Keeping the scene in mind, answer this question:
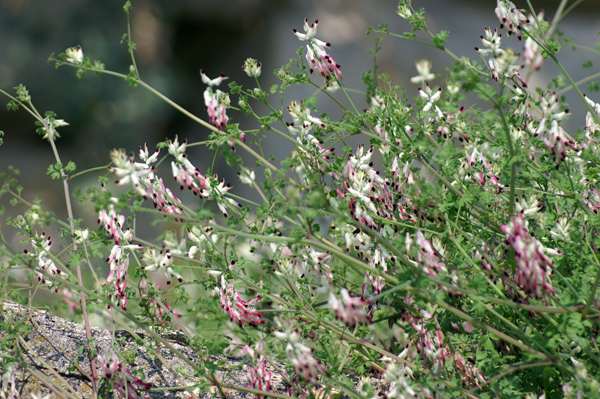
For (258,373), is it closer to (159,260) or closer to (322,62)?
(159,260)

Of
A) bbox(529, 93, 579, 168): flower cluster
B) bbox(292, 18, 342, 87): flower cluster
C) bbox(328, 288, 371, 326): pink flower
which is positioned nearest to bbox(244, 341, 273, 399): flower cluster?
bbox(328, 288, 371, 326): pink flower

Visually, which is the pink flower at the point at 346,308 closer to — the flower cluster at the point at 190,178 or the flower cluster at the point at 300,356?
the flower cluster at the point at 300,356

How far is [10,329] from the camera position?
6.45 feet

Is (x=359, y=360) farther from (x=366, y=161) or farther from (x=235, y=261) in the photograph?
(x=366, y=161)

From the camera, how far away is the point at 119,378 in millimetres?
1894

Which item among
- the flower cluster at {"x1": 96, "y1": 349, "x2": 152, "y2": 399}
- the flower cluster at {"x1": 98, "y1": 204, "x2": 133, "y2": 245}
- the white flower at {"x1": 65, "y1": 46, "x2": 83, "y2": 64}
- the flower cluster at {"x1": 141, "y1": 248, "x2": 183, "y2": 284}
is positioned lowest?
the flower cluster at {"x1": 96, "y1": 349, "x2": 152, "y2": 399}

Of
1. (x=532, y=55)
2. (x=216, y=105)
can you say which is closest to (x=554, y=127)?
(x=532, y=55)

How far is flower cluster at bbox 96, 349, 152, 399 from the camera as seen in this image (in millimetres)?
1862

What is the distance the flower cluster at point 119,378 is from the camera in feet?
6.11

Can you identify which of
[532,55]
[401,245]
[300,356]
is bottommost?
[300,356]

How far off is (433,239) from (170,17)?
8.45 meters

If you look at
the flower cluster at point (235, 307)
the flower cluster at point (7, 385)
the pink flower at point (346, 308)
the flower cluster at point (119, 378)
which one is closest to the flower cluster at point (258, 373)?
the flower cluster at point (235, 307)

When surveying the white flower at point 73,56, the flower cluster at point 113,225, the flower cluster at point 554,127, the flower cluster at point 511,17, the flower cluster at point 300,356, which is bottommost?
the flower cluster at point 300,356

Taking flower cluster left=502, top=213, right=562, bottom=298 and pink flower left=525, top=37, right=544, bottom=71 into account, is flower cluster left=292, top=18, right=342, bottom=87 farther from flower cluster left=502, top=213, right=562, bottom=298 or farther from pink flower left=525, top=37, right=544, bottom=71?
flower cluster left=502, top=213, right=562, bottom=298
